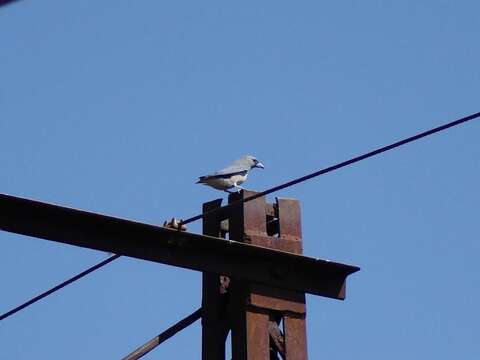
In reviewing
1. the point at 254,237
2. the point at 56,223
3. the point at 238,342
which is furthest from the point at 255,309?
the point at 56,223

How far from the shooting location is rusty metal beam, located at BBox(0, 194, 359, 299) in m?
4.96

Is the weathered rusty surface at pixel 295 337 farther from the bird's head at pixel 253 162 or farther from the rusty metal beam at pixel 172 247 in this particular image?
the bird's head at pixel 253 162

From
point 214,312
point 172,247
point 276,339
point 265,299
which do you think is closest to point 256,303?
point 265,299

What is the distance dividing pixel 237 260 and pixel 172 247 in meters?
0.48

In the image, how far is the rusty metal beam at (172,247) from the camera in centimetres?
496

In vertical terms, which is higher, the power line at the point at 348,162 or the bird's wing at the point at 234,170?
the bird's wing at the point at 234,170

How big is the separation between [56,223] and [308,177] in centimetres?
176

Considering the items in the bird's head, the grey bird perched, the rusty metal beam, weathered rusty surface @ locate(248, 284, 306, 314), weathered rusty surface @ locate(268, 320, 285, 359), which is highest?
the bird's head

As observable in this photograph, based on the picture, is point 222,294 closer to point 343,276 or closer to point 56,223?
point 343,276

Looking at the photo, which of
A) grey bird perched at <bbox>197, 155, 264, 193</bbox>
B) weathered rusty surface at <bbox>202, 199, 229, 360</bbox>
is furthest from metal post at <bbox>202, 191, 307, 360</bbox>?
grey bird perched at <bbox>197, 155, 264, 193</bbox>

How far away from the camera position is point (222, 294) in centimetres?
548

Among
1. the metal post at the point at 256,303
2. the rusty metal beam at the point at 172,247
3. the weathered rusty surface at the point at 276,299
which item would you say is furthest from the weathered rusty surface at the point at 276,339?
the rusty metal beam at the point at 172,247

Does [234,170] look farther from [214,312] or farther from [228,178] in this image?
[214,312]

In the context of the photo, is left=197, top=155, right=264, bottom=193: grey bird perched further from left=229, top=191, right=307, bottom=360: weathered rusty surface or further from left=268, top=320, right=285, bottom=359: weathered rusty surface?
left=268, top=320, right=285, bottom=359: weathered rusty surface
